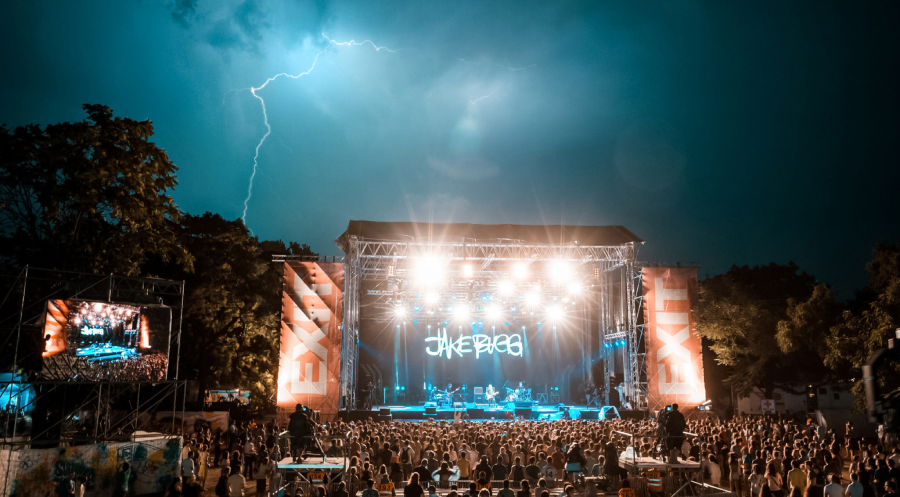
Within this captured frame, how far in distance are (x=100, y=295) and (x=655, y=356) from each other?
17.9 metres

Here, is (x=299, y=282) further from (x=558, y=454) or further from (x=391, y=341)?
(x=558, y=454)

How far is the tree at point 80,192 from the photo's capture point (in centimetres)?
1403

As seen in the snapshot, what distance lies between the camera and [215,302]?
2236 centimetres

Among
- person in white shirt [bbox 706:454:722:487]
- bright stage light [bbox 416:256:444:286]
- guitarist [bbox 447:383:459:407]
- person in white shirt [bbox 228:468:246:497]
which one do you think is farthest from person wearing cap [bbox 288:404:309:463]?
guitarist [bbox 447:383:459:407]

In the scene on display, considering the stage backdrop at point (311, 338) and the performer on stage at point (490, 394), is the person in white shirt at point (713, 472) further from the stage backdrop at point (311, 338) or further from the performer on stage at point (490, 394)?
the performer on stage at point (490, 394)

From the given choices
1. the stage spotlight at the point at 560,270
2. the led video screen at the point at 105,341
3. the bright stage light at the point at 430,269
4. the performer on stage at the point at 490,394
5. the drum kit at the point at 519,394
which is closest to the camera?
the led video screen at the point at 105,341

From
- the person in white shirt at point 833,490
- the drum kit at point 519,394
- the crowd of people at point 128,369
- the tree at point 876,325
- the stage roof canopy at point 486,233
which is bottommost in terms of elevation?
the person in white shirt at point 833,490

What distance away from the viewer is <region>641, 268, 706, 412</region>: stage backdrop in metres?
21.0

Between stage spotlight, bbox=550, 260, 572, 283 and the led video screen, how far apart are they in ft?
45.1

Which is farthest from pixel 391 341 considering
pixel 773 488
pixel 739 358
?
pixel 773 488

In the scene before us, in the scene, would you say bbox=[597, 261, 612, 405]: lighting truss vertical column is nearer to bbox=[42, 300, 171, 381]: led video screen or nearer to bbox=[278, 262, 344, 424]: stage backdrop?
bbox=[278, 262, 344, 424]: stage backdrop

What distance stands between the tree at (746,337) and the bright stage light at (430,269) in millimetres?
10840

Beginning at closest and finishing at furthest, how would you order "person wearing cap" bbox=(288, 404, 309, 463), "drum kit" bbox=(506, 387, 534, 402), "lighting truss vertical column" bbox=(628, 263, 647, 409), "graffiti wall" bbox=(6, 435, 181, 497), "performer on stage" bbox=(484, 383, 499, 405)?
"person wearing cap" bbox=(288, 404, 309, 463), "graffiti wall" bbox=(6, 435, 181, 497), "lighting truss vertical column" bbox=(628, 263, 647, 409), "performer on stage" bbox=(484, 383, 499, 405), "drum kit" bbox=(506, 387, 534, 402)

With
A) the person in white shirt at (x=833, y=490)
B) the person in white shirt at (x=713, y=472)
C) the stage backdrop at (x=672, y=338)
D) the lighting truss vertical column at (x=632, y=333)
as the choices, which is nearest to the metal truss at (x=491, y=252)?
the lighting truss vertical column at (x=632, y=333)
